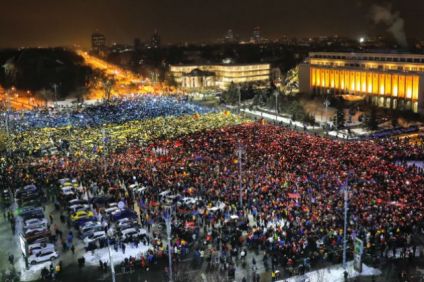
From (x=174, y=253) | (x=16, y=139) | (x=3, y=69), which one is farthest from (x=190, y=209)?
(x=3, y=69)

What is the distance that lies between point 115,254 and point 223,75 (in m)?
92.9

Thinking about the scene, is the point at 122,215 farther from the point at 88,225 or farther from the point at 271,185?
the point at 271,185

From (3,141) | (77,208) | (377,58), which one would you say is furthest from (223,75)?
(77,208)

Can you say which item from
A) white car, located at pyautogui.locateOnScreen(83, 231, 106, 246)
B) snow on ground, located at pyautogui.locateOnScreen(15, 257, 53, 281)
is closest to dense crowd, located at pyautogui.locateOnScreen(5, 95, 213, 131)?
white car, located at pyautogui.locateOnScreen(83, 231, 106, 246)

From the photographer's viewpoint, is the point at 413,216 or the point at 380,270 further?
the point at 413,216

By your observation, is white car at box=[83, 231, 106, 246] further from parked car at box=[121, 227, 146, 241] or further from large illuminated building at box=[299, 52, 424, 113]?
large illuminated building at box=[299, 52, 424, 113]

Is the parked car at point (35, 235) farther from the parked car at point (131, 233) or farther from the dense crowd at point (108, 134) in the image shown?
the dense crowd at point (108, 134)

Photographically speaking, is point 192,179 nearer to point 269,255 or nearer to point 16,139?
point 269,255

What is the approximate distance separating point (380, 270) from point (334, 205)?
17.6 ft

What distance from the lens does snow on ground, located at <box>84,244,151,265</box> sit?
2119 cm

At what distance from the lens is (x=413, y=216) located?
73.5 feet

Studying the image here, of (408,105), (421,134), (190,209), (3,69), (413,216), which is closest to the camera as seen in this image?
(413,216)

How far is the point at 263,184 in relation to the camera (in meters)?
28.1

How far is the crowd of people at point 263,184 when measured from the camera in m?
21.5
